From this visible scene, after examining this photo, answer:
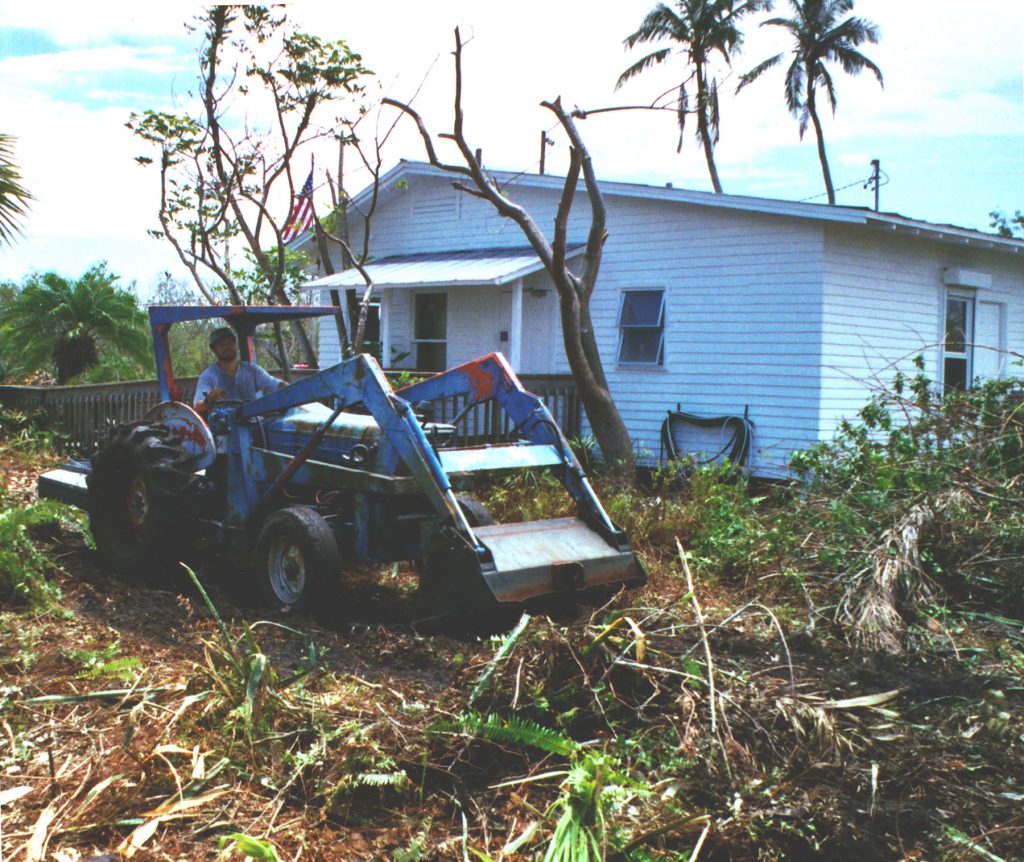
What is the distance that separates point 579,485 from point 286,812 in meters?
3.35

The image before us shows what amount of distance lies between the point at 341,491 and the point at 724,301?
29.6 feet

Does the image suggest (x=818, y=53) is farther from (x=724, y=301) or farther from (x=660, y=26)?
(x=724, y=301)

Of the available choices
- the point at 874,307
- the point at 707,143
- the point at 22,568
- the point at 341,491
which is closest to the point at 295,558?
the point at 341,491

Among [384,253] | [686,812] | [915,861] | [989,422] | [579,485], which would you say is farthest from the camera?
[384,253]

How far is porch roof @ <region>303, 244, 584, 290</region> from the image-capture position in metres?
15.9

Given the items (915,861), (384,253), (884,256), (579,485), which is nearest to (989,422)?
(579,485)

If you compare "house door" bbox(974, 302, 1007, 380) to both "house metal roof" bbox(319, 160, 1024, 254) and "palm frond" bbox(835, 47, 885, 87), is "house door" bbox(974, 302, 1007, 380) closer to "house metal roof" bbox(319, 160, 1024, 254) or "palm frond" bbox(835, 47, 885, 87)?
"house metal roof" bbox(319, 160, 1024, 254)

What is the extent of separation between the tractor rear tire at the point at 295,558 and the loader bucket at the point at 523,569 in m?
0.76

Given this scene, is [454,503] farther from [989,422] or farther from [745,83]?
[745,83]

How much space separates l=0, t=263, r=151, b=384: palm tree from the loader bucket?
13005mm

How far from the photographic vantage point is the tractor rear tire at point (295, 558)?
673cm

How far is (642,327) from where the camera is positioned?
53.1 ft

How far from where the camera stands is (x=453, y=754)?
4.37 m

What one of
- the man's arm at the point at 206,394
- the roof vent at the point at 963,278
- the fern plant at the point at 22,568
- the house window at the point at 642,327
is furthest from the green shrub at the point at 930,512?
the roof vent at the point at 963,278
